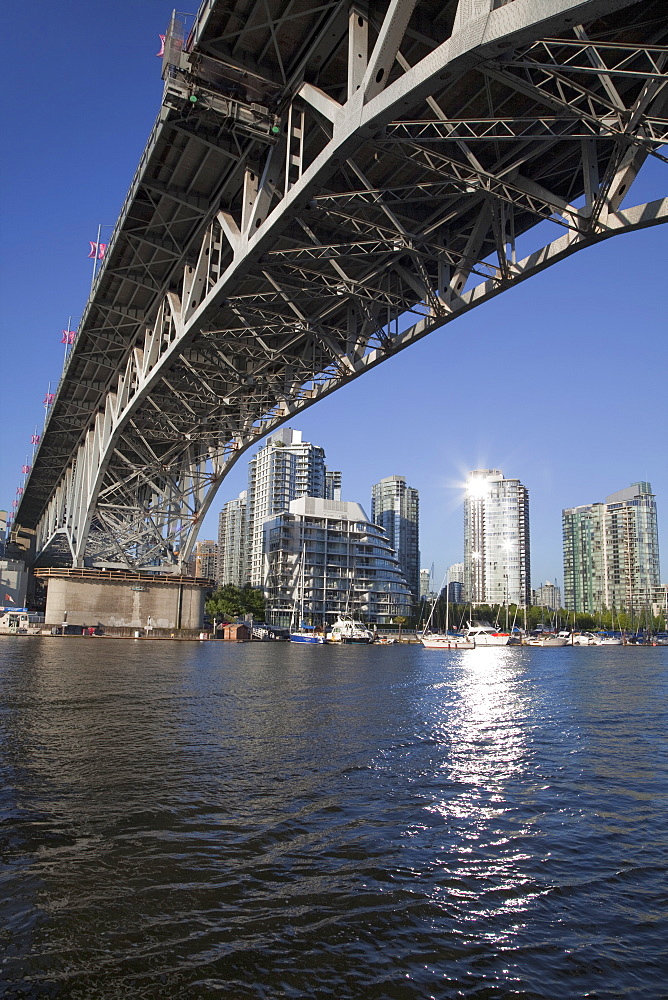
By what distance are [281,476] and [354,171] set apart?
143 m

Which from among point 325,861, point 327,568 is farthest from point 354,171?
point 327,568

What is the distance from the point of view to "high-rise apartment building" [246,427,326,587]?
158 m

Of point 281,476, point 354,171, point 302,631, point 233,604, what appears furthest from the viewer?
point 281,476

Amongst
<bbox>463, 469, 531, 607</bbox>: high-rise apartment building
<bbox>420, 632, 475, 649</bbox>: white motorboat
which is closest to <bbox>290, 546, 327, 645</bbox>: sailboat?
<bbox>420, 632, 475, 649</bbox>: white motorboat

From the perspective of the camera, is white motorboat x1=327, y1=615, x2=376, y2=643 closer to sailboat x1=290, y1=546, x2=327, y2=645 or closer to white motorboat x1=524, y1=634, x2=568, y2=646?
sailboat x1=290, y1=546, x2=327, y2=645

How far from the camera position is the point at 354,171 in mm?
16781

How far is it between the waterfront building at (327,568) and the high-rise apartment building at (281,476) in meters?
35.7

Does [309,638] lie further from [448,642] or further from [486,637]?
[486,637]

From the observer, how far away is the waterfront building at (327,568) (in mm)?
116750

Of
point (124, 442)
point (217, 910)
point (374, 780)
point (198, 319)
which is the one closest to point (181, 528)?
point (124, 442)

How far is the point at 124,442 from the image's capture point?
49.9m

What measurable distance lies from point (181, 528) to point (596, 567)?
149m

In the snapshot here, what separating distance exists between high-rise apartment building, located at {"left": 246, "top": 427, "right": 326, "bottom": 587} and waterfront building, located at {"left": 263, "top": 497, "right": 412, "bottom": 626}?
117 feet

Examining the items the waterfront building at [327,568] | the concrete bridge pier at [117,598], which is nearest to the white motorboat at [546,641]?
the waterfront building at [327,568]
